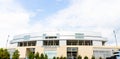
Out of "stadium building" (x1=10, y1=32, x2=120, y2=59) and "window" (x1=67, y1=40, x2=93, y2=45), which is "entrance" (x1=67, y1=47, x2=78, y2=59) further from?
"window" (x1=67, y1=40, x2=93, y2=45)

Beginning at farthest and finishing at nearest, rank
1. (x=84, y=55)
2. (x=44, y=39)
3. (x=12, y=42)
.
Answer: (x=12, y=42) → (x=44, y=39) → (x=84, y=55)

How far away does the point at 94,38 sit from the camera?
10644 cm

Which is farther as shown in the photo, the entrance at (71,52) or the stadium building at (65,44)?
the entrance at (71,52)

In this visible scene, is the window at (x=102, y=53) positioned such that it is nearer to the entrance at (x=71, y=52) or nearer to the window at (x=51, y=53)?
the entrance at (x=71, y=52)

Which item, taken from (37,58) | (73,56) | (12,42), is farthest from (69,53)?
(12,42)

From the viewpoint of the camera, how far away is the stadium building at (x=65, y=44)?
9925cm

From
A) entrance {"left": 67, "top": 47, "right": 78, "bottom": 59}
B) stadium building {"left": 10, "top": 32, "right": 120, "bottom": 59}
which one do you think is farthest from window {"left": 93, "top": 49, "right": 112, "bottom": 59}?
entrance {"left": 67, "top": 47, "right": 78, "bottom": 59}

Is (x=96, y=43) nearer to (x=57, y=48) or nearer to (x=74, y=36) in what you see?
(x=74, y=36)

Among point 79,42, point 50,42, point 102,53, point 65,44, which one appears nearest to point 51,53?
point 50,42

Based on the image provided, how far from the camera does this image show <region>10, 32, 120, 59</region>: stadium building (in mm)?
99250

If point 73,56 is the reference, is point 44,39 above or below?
above

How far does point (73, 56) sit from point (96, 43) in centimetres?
1123

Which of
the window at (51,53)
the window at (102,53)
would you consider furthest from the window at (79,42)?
the window at (51,53)

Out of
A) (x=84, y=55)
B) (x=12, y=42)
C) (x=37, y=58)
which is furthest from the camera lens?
(x=12, y=42)
